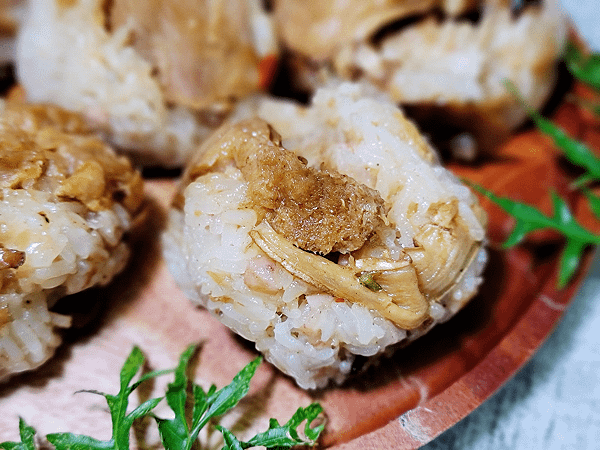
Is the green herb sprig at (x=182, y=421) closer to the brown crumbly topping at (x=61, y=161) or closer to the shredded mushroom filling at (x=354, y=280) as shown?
the shredded mushroom filling at (x=354, y=280)

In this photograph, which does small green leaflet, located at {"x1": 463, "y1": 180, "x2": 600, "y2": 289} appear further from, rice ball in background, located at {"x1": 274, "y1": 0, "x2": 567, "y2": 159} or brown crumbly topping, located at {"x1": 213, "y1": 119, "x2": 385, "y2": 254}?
brown crumbly topping, located at {"x1": 213, "y1": 119, "x2": 385, "y2": 254}

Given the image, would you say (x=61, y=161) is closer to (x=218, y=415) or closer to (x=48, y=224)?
(x=48, y=224)

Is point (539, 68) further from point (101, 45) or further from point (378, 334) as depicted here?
point (101, 45)

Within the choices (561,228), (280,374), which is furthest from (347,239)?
(561,228)

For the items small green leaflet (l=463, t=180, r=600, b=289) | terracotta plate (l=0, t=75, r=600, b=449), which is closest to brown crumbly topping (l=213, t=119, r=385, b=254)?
terracotta plate (l=0, t=75, r=600, b=449)

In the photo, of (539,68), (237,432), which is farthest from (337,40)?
(237,432)

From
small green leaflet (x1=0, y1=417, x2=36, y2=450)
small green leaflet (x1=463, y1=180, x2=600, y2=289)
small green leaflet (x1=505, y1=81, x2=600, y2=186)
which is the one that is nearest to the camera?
small green leaflet (x1=0, y1=417, x2=36, y2=450)
